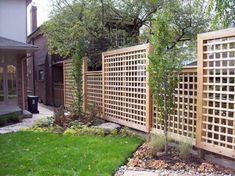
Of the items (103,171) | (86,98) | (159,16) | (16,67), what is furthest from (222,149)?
(16,67)

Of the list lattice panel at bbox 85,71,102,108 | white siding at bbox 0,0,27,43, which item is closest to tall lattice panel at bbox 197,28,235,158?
lattice panel at bbox 85,71,102,108

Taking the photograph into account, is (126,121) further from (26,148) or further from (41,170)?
(41,170)

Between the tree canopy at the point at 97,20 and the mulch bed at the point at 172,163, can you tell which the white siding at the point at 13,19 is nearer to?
the tree canopy at the point at 97,20

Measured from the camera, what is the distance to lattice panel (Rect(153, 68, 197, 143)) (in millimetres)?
6473

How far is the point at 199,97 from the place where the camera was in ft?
20.2

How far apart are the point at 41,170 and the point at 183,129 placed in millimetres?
2933

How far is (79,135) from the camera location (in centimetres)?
880

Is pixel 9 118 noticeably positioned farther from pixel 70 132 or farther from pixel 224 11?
pixel 224 11

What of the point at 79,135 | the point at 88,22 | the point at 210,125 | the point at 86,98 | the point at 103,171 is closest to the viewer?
the point at 103,171

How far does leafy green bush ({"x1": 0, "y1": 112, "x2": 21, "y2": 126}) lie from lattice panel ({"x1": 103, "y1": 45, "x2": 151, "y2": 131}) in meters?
3.61

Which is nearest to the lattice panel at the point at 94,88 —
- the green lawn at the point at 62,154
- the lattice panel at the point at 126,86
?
the lattice panel at the point at 126,86

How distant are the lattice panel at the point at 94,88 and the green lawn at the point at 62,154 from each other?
9.35 feet

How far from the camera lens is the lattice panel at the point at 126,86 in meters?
8.33

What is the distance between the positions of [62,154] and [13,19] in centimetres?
1021
